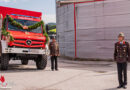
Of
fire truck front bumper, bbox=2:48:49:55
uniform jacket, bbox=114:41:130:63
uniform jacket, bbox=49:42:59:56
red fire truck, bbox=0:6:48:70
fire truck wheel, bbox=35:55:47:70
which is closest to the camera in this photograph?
uniform jacket, bbox=114:41:130:63

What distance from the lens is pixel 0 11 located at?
455 inches

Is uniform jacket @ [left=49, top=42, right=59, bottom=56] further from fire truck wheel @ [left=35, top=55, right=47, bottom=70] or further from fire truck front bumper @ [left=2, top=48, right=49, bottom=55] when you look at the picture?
fire truck wheel @ [left=35, top=55, right=47, bottom=70]

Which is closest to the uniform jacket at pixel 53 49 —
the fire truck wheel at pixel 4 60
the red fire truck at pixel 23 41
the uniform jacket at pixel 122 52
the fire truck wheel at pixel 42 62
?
the red fire truck at pixel 23 41

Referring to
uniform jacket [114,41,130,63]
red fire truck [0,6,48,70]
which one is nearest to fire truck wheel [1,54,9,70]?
red fire truck [0,6,48,70]

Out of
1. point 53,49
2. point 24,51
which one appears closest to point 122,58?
point 53,49

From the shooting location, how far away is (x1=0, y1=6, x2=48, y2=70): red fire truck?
36.0 feet

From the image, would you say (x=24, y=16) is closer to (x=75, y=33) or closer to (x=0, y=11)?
(x=0, y=11)

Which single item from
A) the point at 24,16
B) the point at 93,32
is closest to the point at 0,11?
the point at 24,16

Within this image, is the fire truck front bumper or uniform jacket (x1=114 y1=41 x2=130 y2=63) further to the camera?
the fire truck front bumper

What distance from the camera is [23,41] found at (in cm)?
1116

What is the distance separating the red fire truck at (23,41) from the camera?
432 inches

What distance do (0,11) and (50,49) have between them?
321 cm

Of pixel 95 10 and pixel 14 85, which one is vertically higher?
pixel 95 10

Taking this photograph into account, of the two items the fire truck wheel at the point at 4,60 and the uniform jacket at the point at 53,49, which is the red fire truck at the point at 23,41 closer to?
the fire truck wheel at the point at 4,60
